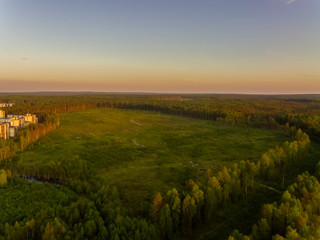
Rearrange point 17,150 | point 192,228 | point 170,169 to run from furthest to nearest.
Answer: point 17,150 < point 170,169 < point 192,228

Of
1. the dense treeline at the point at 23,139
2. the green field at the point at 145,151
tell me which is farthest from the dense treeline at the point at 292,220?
the dense treeline at the point at 23,139

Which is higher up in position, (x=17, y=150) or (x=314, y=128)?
(x=314, y=128)

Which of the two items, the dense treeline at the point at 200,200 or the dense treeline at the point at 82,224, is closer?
the dense treeline at the point at 82,224

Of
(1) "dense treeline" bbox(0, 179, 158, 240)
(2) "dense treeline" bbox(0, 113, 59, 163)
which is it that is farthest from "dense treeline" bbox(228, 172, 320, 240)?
(2) "dense treeline" bbox(0, 113, 59, 163)

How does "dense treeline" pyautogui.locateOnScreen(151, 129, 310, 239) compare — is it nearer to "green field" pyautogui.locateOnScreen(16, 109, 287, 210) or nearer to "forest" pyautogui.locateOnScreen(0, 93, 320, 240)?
"forest" pyautogui.locateOnScreen(0, 93, 320, 240)

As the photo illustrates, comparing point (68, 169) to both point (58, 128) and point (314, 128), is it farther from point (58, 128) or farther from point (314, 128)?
point (314, 128)

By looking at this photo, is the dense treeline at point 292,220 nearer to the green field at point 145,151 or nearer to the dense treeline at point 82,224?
the dense treeline at point 82,224

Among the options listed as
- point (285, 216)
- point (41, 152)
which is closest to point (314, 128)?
point (285, 216)
